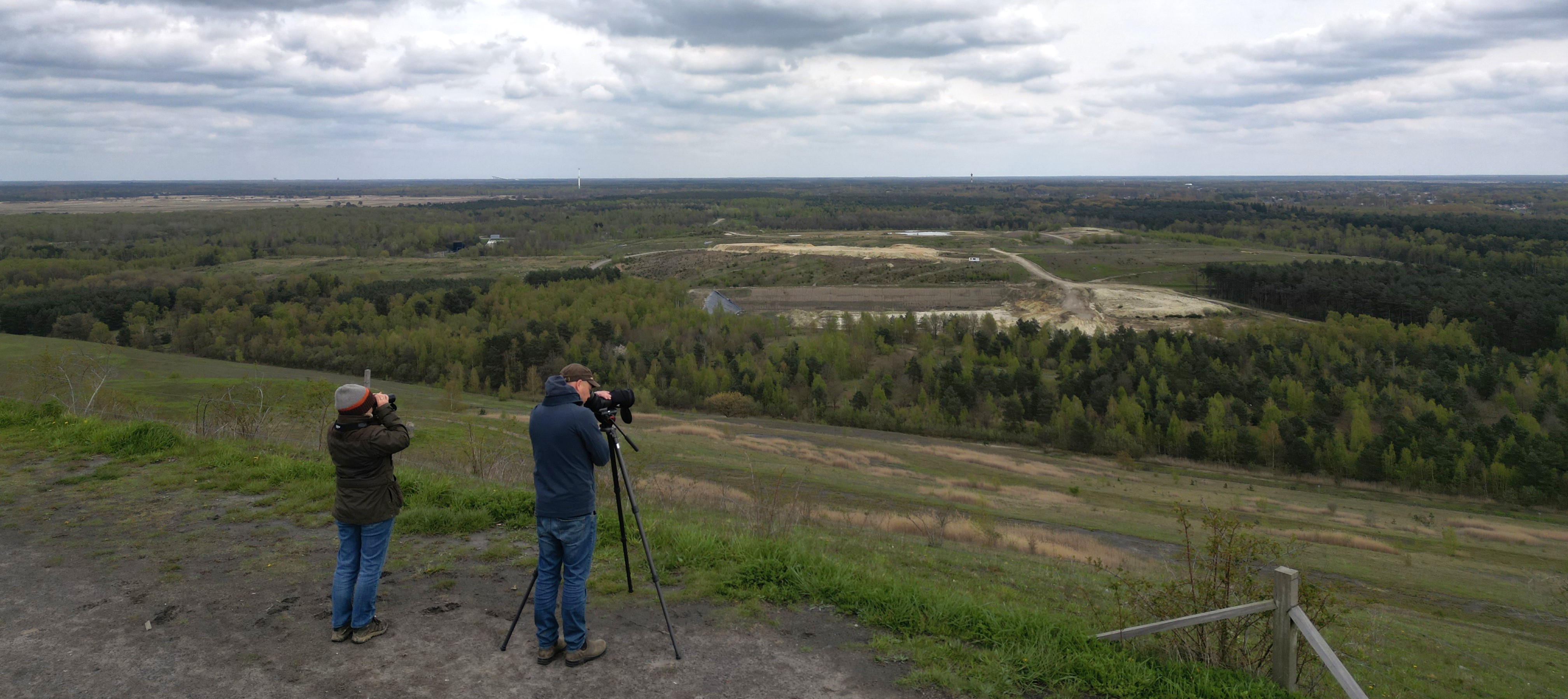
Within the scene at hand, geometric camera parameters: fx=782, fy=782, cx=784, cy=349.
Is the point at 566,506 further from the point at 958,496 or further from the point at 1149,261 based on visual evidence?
the point at 1149,261

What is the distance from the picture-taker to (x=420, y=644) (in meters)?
7.05

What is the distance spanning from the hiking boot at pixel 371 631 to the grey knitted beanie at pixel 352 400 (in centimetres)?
194

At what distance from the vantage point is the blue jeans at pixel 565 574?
6.49 metres

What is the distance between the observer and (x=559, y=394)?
6.46 meters

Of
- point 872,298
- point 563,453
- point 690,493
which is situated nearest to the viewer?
point 563,453

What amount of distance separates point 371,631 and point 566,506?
2450 mm

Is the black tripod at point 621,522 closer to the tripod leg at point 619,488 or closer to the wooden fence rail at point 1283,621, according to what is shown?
the tripod leg at point 619,488

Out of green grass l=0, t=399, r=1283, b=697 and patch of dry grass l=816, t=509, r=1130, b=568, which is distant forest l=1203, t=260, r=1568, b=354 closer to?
patch of dry grass l=816, t=509, r=1130, b=568

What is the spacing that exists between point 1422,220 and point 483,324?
16980cm

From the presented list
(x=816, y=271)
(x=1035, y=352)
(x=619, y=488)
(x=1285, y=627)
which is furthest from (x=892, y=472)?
(x=816, y=271)

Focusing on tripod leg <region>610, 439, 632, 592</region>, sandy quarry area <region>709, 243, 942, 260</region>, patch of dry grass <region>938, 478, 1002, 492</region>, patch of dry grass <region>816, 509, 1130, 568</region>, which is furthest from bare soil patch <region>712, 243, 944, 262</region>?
tripod leg <region>610, 439, 632, 592</region>

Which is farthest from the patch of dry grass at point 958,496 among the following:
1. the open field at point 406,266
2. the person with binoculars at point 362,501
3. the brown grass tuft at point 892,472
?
the open field at point 406,266

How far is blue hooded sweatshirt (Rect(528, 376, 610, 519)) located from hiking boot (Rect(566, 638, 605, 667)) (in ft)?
4.03

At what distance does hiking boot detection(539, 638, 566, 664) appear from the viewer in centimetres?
667
